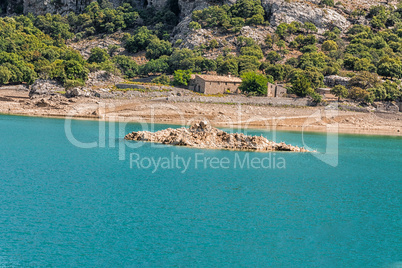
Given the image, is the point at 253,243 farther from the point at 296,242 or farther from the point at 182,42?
the point at 182,42

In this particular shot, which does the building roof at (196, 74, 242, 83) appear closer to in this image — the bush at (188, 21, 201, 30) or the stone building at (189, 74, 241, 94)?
the stone building at (189, 74, 241, 94)

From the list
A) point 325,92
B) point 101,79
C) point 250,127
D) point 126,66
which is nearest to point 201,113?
point 250,127

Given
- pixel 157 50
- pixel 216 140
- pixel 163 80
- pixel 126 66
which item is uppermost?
pixel 157 50

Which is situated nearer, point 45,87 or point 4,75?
point 45,87

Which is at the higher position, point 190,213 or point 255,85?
point 255,85

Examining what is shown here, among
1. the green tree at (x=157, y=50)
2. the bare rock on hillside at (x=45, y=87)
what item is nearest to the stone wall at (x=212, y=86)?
the bare rock on hillside at (x=45, y=87)

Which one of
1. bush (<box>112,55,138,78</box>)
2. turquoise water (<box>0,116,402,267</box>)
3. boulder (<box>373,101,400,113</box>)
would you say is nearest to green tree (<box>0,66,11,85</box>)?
bush (<box>112,55,138,78</box>)

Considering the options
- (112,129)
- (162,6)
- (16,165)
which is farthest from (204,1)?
(16,165)

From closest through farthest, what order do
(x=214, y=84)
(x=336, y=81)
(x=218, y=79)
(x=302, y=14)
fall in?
(x=214, y=84), (x=218, y=79), (x=336, y=81), (x=302, y=14)

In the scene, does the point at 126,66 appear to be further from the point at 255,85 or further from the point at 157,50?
the point at 255,85

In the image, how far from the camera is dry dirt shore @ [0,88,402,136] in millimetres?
76500

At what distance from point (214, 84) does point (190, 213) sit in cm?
6279

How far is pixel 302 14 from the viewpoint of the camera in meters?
125

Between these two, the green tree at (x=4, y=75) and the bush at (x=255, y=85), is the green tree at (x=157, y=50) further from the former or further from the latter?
the green tree at (x=4, y=75)
